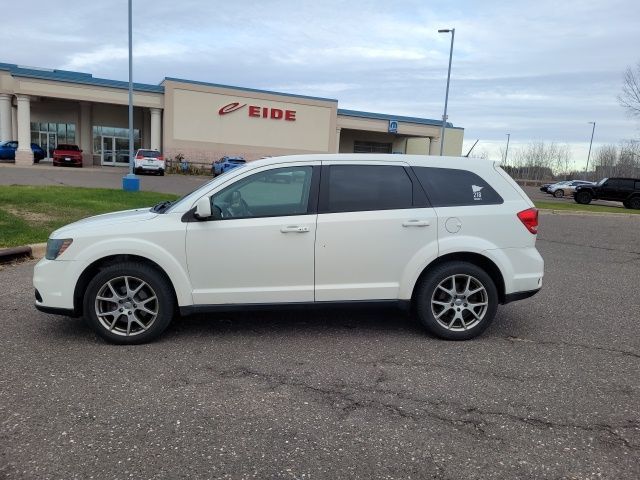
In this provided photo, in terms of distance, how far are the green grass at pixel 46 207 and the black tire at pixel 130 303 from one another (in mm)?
4573

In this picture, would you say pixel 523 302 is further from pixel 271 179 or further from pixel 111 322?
pixel 111 322

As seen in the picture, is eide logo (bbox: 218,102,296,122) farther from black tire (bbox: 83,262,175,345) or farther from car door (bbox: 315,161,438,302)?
black tire (bbox: 83,262,175,345)

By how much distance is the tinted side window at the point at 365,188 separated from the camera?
483 cm

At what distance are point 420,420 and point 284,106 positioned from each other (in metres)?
41.5

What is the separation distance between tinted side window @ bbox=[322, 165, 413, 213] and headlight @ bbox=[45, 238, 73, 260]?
229 cm

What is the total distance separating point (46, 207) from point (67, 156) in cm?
2545

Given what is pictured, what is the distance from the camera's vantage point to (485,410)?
359cm

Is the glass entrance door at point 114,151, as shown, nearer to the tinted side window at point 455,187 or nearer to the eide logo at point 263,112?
the eide logo at point 263,112

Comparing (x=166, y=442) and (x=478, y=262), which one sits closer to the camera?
(x=166, y=442)

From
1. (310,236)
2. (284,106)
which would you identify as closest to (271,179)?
(310,236)

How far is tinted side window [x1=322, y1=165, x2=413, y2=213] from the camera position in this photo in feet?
15.9

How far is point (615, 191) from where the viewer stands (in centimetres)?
2945

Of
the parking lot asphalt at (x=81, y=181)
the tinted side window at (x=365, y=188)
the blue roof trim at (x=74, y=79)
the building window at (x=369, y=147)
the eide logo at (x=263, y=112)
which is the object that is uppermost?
the blue roof trim at (x=74, y=79)

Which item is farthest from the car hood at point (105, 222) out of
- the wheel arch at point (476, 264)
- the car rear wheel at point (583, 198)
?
the car rear wheel at point (583, 198)
